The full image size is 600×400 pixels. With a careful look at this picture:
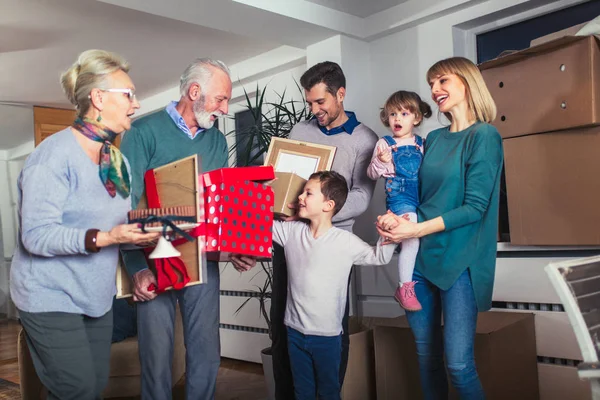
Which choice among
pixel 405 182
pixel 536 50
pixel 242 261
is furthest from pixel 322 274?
pixel 536 50

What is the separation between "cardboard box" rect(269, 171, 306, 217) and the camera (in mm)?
2131

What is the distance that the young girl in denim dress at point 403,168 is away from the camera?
74.5 inches

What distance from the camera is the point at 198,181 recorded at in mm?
1704

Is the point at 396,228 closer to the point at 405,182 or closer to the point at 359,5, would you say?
the point at 405,182

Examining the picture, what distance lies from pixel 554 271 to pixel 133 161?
1.26m

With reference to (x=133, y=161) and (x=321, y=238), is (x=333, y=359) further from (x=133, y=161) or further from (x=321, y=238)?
(x=133, y=161)

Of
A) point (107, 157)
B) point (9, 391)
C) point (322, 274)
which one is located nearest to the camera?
point (107, 157)

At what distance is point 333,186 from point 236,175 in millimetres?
440

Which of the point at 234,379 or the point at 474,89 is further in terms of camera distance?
the point at 234,379

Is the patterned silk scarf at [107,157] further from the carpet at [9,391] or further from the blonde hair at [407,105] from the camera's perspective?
the carpet at [9,391]

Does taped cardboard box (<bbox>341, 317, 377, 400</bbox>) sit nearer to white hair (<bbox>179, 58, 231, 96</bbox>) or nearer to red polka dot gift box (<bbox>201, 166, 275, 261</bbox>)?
red polka dot gift box (<bbox>201, 166, 275, 261</bbox>)

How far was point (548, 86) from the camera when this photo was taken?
2.38 metres

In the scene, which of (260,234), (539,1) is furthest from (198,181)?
(539,1)

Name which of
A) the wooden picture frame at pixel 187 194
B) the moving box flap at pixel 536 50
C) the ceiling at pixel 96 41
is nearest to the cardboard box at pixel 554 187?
the moving box flap at pixel 536 50
